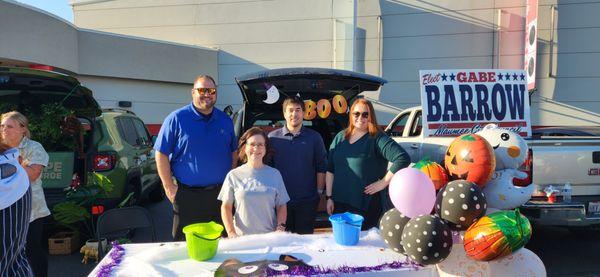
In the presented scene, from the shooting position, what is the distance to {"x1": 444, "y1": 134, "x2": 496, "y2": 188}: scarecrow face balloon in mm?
2209

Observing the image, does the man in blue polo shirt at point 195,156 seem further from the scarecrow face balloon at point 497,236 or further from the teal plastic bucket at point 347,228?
the scarecrow face balloon at point 497,236

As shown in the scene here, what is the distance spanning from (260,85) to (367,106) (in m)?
1.38

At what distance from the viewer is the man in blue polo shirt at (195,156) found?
316cm

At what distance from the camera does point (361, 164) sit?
10.2ft

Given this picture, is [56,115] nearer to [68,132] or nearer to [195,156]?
[68,132]

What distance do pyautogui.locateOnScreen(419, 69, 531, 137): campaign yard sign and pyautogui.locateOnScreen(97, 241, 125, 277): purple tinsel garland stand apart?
3.73 metres

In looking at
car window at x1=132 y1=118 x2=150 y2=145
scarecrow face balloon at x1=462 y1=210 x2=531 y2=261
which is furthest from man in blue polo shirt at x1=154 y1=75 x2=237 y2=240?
car window at x1=132 y1=118 x2=150 y2=145

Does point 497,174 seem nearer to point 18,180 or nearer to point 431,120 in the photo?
point 431,120

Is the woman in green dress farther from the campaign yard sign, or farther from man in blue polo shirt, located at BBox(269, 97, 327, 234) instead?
the campaign yard sign

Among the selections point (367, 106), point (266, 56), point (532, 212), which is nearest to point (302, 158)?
point (367, 106)

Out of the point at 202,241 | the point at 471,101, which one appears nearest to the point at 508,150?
the point at 202,241

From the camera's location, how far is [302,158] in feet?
10.7

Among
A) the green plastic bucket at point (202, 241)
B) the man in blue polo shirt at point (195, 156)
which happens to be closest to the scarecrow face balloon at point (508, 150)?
the green plastic bucket at point (202, 241)

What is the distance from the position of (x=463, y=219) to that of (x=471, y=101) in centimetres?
323
